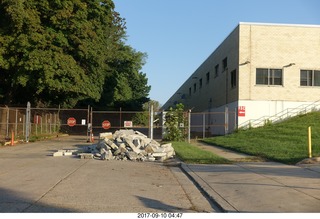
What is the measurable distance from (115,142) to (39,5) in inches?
670

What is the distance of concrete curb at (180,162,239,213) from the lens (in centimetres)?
759

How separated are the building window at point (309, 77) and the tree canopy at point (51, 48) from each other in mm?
16990

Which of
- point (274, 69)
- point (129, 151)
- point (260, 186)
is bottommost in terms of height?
point (260, 186)

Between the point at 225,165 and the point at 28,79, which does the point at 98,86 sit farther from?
the point at 225,165

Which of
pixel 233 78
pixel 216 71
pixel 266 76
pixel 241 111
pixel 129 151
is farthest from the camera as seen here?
pixel 216 71

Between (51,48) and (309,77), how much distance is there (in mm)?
20898

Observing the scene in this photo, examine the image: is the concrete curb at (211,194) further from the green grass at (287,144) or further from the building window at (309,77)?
the building window at (309,77)

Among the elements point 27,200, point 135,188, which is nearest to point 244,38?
point 135,188

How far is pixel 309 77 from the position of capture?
35281 millimetres

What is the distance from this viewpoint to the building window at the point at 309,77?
116 ft

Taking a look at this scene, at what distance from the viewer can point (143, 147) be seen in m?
19.2

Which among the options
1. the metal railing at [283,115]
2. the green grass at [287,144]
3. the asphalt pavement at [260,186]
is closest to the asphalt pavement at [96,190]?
the asphalt pavement at [260,186]

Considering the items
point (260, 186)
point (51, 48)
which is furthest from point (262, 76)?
point (260, 186)

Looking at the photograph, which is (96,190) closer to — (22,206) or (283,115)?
(22,206)
